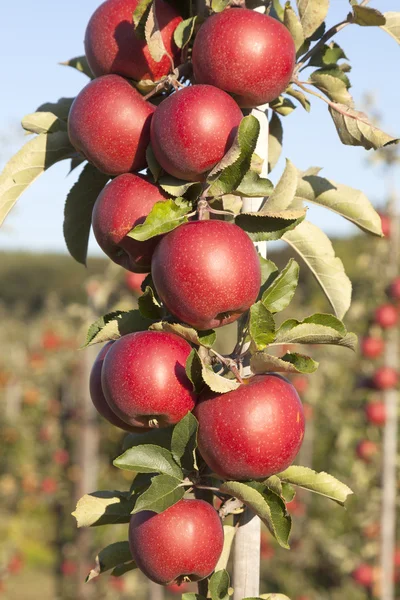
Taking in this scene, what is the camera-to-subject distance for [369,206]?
141 cm

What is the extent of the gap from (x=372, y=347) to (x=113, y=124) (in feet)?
11.5

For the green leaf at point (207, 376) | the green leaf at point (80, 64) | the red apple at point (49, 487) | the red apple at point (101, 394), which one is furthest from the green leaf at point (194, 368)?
the red apple at point (49, 487)

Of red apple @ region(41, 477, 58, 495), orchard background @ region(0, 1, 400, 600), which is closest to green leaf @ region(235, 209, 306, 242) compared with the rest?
orchard background @ region(0, 1, 400, 600)

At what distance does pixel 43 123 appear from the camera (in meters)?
1.41

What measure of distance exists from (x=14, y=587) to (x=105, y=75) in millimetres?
7290

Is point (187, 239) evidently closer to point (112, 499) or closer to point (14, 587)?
point (112, 499)

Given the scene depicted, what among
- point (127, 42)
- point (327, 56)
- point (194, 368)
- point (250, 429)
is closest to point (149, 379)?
point (194, 368)

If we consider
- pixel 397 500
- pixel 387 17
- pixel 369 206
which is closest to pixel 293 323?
pixel 369 206

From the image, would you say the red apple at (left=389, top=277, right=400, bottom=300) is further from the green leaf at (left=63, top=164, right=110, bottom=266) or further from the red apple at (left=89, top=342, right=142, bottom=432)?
the red apple at (left=89, top=342, right=142, bottom=432)

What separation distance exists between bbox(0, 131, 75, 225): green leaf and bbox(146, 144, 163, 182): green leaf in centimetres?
29

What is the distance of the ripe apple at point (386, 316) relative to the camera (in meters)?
4.24

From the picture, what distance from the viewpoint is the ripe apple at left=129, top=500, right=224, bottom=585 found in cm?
114

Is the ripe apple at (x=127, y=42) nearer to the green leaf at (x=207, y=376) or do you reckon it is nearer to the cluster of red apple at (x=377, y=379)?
the green leaf at (x=207, y=376)

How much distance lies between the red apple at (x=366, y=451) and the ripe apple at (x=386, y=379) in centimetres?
57
